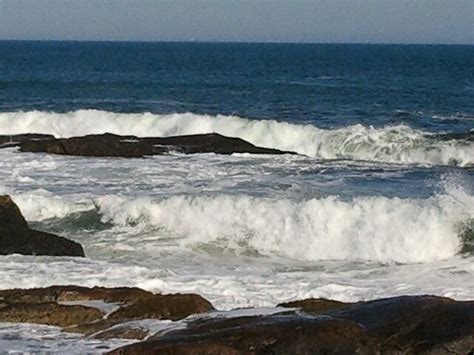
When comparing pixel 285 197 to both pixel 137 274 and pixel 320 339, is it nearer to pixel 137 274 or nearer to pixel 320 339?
Result: pixel 137 274

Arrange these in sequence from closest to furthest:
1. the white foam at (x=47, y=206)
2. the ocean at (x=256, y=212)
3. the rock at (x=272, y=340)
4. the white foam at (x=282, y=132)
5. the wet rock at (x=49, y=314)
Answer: the rock at (x=272, y=340) → the wet rock at (x=49, y=314) → the ocean at (x=256, y=212) → the white foam at (x=47, y=206) → the white foam at (x=282, y=132)

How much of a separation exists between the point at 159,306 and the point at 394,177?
1427 centimetres

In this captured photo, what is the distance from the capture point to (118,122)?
36719 millimetres

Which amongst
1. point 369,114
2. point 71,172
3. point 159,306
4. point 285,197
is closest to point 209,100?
point 369,114

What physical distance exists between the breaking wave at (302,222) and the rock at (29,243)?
2.86m

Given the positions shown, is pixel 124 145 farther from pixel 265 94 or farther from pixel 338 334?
pixel 265 94

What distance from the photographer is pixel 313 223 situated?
17.8 metres

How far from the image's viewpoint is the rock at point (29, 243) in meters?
14.3

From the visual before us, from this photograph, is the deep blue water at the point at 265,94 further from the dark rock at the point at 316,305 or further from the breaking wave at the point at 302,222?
the dark rock at the point at 316,305

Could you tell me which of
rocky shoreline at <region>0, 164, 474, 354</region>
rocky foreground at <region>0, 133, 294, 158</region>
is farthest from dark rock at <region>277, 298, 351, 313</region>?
rocky foreground at <region>0, 133, 294, 158</region>

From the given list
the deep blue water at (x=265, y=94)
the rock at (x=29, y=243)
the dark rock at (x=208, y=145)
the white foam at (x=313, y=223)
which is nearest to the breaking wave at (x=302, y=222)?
the white foam at (x=313, y=223)

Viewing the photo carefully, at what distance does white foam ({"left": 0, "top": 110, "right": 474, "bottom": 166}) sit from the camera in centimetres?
2914

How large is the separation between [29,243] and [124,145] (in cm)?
1109

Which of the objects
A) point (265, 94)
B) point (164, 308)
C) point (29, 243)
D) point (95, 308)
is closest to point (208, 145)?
point (29, 243)
